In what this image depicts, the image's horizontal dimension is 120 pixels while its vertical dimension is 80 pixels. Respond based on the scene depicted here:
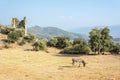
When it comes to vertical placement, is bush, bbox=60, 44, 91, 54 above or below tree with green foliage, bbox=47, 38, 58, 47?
below

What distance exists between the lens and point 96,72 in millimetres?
34750

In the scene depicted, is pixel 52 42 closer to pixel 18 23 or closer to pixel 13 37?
pixel 13 37

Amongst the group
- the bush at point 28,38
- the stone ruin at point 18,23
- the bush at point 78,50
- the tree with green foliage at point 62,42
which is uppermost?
the stone ruin at point 18,23

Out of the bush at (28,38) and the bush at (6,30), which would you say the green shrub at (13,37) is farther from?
the bush at (6,30)

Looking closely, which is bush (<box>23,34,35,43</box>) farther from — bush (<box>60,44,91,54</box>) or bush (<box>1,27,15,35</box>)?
bush (<box>60,44,91,54</box>)

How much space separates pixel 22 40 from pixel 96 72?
4389cm

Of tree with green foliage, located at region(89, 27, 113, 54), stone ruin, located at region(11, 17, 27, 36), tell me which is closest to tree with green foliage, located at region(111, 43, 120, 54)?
tree with green foliage, located at region(89, 27, 113, 54)

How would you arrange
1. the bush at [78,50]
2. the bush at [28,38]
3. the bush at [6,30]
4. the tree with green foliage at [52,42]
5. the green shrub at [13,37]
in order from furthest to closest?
the bush at [6,30] < the bush at [28,38] < the tree with green foliage at [52,42] < the green shrub at [13,37] < the bush at [78,50]

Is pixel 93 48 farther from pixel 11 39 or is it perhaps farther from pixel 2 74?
pixel 2 74

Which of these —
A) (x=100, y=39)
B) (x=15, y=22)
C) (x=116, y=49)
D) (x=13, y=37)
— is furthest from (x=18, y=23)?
(x=100, y=39)

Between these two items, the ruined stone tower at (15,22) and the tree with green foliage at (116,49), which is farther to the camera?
the ruined stone tower at (15,22)

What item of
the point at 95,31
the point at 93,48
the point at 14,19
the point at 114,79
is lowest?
the point at 114,79

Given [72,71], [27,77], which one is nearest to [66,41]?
[72,71]

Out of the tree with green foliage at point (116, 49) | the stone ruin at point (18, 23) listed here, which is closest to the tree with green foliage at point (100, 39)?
the tree with green foliage at point (116, 49)
